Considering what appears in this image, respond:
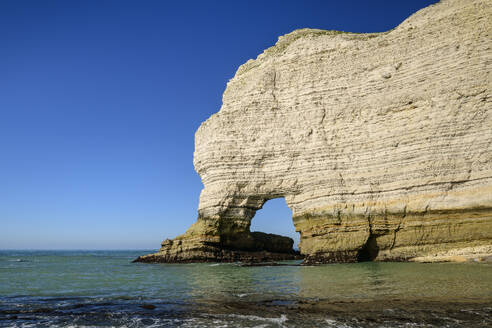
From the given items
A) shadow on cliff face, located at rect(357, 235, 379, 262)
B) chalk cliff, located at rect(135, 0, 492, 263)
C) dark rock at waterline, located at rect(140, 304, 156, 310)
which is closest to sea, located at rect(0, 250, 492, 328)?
dark rock at waterline, located at rect(140, 304, 156, 310)

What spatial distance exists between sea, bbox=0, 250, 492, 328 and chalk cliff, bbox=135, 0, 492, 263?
458 centimetres

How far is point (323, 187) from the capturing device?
18.3 meters

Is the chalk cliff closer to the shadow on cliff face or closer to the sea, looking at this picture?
the shadow on cliff face

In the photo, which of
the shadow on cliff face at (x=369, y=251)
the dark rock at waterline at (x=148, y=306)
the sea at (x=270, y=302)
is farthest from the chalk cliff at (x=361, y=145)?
the dark rock at waterline at (x=148, y=306)

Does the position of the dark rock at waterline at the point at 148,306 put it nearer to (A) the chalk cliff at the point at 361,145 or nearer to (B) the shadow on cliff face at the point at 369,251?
(A) the chalk cliff at the point at 361,145

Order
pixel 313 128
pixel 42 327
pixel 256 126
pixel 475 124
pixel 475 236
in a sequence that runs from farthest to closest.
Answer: pixel 256 126 → pixel 313 128 → pixel 475 124 → pixel 475 236 → pixel 42 327

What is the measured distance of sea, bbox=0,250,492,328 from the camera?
6.11 metres

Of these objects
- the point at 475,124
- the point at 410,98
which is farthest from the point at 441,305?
the point at 410,98

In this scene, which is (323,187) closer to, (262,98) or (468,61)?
(262,98)

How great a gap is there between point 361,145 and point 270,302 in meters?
11.9

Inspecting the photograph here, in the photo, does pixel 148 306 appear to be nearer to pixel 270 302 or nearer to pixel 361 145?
pixel 270 302

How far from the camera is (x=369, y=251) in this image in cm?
1705

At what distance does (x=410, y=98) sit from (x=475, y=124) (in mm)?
2905

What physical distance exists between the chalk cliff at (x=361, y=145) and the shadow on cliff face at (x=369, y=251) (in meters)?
→ 0.06
